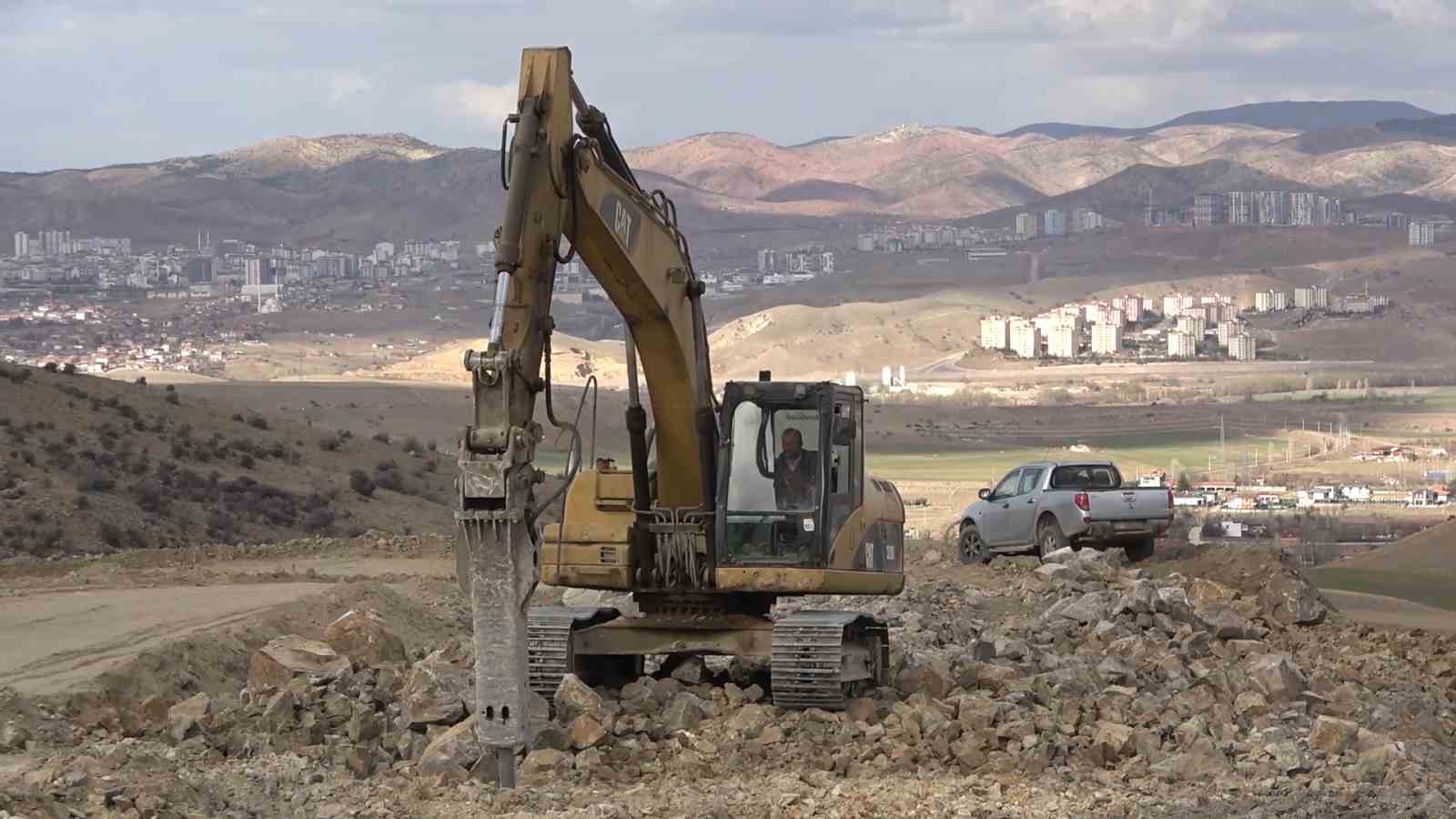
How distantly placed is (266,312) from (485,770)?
18998cm

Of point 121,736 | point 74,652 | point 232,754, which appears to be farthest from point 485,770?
point 74,652

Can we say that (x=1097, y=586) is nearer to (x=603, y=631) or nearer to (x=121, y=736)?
(x=603, y=631)

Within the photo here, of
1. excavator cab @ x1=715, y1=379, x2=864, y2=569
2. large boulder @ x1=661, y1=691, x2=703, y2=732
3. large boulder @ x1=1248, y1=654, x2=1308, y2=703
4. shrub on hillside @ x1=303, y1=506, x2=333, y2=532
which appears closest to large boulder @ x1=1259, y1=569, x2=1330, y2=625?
large boulder @ x1=1248, y1=654, x2=1308, y2=703

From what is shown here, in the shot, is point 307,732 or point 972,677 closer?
point 307,732

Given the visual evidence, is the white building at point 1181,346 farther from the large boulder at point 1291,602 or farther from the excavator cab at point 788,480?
the excavator cab at point 788,480

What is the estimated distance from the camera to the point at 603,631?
16.8 metres

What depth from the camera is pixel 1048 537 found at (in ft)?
106

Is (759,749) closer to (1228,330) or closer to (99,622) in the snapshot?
(99,622)

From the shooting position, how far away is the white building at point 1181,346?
16062 centimetres

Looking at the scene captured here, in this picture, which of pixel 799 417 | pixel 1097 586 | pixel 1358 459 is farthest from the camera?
pixel 1358 459

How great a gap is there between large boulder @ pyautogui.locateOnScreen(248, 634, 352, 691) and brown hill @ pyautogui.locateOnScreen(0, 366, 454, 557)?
20481mm

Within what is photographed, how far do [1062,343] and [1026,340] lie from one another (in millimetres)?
3131

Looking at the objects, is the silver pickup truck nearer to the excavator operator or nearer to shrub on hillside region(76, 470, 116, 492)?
the excavator operator

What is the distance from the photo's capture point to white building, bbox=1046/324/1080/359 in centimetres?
15750
